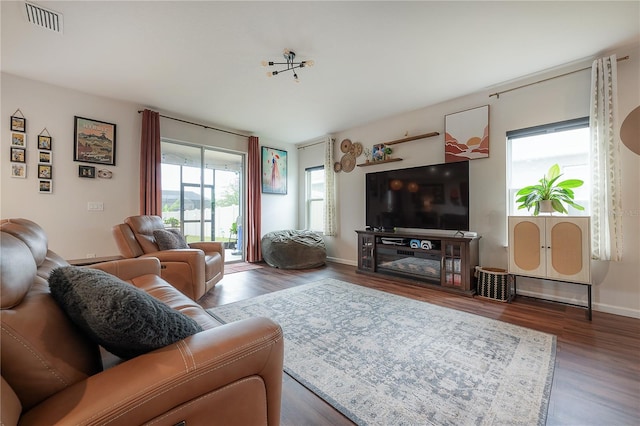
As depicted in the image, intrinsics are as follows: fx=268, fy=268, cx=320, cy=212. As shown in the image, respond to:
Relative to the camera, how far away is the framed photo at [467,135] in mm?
3449

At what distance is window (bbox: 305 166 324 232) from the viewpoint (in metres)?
5.80

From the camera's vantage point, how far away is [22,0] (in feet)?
6.44

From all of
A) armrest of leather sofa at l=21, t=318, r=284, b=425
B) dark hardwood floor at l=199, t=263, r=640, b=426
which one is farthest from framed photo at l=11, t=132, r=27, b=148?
armrest of leather sofa at l=21, t=318, r=284, b=425

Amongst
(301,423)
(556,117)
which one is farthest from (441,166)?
(301,423)

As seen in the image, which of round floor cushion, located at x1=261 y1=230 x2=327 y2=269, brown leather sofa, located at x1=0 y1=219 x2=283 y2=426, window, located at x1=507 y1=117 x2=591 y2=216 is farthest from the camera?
round floor cushion, located at x1=261 y1=230 x2=327 y2=269

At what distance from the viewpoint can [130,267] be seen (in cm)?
214

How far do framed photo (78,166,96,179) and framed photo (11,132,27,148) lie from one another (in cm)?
54

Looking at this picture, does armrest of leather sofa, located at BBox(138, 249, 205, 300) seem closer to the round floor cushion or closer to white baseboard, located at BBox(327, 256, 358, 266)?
the round floor cushion

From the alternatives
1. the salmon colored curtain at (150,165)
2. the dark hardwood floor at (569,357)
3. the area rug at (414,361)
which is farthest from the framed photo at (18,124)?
the area rug at (414,361)

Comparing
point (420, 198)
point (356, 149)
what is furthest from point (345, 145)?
point (420, 198)

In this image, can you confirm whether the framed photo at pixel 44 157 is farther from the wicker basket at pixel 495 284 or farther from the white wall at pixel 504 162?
the wicker basket at pixel 495 284

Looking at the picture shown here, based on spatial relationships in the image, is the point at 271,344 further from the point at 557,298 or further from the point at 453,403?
the point at 557,298

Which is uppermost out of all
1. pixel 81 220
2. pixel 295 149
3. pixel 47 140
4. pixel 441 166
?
pixel 295 149

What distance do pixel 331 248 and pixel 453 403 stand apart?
4.03 meters
